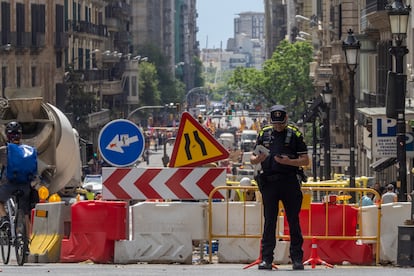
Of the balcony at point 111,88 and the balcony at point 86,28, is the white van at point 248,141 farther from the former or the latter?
the balcony at point 86,28

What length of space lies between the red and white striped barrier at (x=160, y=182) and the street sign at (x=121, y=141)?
3.17 feet

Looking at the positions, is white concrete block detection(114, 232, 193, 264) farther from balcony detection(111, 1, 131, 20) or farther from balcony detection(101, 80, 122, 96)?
balcony detection(111, 1, 131, 20)

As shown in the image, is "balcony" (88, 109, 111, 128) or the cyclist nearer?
the cyclist

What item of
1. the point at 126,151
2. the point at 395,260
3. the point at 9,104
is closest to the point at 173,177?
the point at 126,151

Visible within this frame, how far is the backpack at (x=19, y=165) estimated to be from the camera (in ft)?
57.7

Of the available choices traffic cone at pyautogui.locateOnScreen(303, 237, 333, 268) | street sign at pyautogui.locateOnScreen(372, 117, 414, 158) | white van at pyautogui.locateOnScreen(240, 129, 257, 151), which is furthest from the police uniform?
white van at pyautogui.locateOnScreen(240, 129, 257, 151)

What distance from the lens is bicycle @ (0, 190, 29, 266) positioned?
56.9ft

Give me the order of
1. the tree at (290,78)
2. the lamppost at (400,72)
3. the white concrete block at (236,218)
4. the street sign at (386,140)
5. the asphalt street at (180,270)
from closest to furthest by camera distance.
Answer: the asphalt street at (180,270), the white concrete block at (236,218), the lamppost at (400,72), the street sign at (386,140), the tree at (290,78)

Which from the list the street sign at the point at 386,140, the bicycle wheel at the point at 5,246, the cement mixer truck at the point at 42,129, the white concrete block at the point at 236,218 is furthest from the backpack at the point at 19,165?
the street sign at the point at 386,140

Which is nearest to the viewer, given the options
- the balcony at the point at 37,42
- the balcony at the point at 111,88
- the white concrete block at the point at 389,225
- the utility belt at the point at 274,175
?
the utility belt at the point at 274,175

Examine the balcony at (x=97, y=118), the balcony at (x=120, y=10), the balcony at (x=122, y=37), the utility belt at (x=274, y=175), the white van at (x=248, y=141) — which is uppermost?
the balcony at (x=120, y=10)

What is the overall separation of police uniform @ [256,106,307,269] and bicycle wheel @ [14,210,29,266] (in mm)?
2528

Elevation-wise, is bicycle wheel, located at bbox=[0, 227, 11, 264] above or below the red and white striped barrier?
below

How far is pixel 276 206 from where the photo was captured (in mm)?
16859
